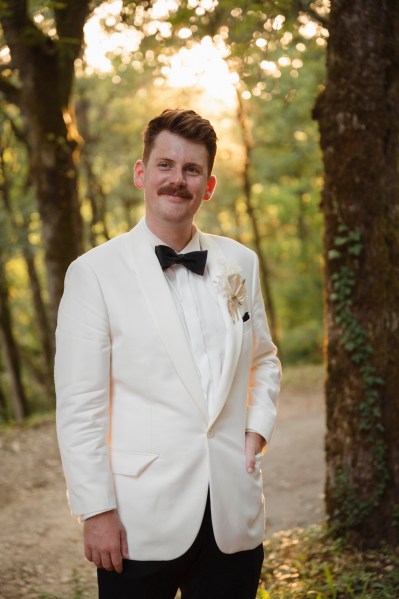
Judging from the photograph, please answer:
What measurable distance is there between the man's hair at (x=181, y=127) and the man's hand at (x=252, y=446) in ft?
3.93

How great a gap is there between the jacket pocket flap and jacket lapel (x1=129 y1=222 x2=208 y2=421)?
0.27 meters

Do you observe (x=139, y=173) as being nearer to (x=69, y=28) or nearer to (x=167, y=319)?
(x=167, y=319)

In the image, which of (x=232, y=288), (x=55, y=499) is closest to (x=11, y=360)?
(x=55, y=499)

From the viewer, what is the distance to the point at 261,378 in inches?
109

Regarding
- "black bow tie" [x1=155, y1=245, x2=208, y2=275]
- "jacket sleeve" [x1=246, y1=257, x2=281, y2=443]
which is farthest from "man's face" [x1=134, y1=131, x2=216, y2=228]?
"jacket sleeve" [x1=246, y1=257, x2=281, y2=443]

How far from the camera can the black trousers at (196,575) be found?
7.56 ft

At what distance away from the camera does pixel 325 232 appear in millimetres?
4461

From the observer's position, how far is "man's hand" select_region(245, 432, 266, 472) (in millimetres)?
2492

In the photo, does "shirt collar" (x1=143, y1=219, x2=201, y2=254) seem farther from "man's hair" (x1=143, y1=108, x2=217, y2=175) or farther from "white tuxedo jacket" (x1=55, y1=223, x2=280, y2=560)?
"man's hair" (x1=143, y1=108, x2=217, y2=175)

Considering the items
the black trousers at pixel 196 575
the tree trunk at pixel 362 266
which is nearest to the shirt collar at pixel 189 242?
the black trousers at pixel 196 575

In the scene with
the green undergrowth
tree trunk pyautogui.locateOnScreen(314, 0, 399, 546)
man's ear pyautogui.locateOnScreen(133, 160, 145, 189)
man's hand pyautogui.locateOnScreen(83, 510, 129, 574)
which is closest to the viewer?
man's hand pyautogui.locateOnScreen(83, 510, 129, 574)

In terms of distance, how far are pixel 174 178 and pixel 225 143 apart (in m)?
16.7

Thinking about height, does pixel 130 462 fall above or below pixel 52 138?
below

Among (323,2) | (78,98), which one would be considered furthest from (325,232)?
(78,98)
